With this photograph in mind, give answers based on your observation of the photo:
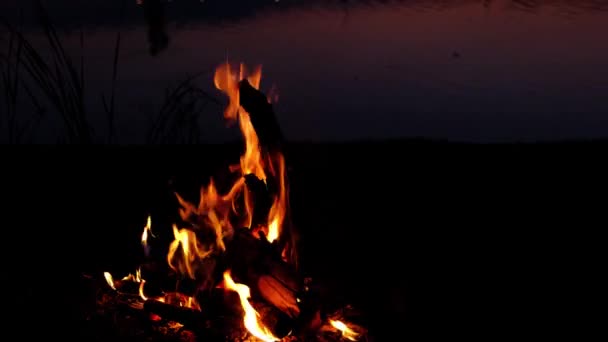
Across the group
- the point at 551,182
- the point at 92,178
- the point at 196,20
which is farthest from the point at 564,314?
the point at 196,20

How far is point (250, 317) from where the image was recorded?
7.98 ft

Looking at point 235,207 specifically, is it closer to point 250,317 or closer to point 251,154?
point 251,154

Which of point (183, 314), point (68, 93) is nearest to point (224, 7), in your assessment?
point (68, 93)

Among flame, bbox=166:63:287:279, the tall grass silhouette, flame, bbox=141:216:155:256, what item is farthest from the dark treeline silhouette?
flame, bbox=166:63:287:279

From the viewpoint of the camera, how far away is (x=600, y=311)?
300cm

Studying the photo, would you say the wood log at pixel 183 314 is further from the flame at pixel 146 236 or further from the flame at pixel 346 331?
the flame at pixel 346 331

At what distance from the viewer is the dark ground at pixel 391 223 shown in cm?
294

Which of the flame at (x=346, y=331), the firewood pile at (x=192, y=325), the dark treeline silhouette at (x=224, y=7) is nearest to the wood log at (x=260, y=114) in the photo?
the firewood pile at (x=192, y=325)

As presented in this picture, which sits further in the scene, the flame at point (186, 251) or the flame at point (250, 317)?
the flame at point (186, 251)

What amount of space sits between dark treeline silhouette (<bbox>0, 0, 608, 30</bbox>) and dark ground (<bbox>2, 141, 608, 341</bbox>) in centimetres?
489

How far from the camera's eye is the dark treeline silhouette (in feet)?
30.8

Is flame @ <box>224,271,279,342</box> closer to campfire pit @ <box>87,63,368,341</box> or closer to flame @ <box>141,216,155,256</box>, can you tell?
Answer: campfire pit @ <box>87,63,368,341</box>

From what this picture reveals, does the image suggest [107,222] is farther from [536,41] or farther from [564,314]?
[536,41]

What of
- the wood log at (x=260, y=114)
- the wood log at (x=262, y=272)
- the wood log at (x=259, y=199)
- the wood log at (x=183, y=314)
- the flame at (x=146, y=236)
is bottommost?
the wood log at (x=183, y=314)
